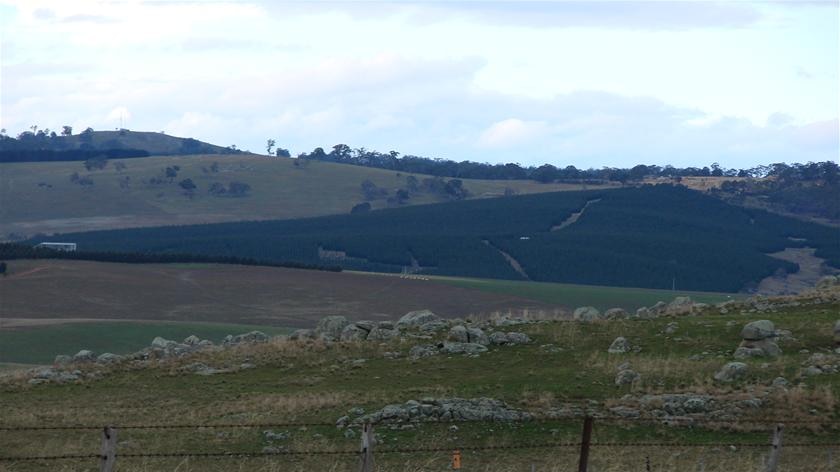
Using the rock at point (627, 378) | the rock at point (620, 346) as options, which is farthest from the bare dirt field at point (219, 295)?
the rock at point (627, 378)

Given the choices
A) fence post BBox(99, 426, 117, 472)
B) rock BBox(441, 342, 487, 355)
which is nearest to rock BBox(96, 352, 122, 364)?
rock BBox(441, 342, 487, 355)

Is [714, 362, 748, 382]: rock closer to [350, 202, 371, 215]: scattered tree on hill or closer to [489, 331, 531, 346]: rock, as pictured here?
[489, 331, 531, 346]: rock

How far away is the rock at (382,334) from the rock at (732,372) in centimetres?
1182

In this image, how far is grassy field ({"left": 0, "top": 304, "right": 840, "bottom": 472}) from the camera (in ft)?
80.1

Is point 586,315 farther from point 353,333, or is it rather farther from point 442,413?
point 442,413

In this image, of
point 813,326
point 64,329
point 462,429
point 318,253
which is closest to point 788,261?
point 318,253

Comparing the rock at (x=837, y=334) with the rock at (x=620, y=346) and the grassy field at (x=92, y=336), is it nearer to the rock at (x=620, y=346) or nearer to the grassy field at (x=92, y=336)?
the rock at (x=620, y=346)

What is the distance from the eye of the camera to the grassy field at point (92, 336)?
66.1m

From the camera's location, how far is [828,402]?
27828 mm

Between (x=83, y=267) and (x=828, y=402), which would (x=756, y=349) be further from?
(x=83, y=267)

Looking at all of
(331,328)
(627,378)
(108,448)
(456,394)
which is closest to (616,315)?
(331,328)

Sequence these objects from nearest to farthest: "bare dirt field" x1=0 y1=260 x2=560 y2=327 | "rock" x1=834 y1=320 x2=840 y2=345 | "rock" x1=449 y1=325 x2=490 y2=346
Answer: "rock" x1=834 y1=320 x2=840 y2=345 → "rock" x1=449 y1=325 x2=490 y2=346 → "bare dirt field" x1=0 y1=260 x2=560 y2=327

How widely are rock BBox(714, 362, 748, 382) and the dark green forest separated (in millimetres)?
110734

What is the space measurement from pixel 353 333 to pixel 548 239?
391 ft
